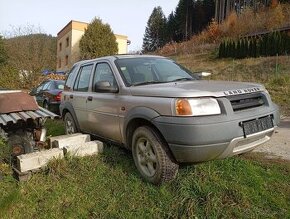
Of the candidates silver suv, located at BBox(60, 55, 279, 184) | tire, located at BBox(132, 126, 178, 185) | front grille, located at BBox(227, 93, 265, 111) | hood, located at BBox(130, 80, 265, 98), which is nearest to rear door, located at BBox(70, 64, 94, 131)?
silver suv, located at BBox(60, 55, 279, 184)

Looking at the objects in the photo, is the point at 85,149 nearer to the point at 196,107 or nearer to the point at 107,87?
the point at 107,87

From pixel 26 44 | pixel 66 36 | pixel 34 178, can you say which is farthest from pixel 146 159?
pixel 66 36

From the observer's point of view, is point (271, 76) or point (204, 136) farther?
point (271, 76)

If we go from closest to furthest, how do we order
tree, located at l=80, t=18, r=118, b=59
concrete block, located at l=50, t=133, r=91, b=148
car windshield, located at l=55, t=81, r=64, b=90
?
concrete block, located at l=50, t=133, r=91, b=148 < car windshield, located at l=55, t=81, r=64, b=90 < tree, located at l=80, t=18, r=118, b=59

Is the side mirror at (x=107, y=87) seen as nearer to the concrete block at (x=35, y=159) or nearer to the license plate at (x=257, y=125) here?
the concrete block at (x=35, y=159)

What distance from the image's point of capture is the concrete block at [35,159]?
4.55m

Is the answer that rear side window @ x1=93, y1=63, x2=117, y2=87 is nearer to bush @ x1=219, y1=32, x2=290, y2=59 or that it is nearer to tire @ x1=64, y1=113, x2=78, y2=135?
tire @ x1=64, y1=113, x2=78, y2=135

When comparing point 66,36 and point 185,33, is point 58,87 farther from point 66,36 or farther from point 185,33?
point 185,33

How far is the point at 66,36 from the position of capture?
45.1 metres

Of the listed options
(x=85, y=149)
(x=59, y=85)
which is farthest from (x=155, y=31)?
(x=85, y=149)

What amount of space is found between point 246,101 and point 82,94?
308 centimetres

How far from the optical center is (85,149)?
515 cm

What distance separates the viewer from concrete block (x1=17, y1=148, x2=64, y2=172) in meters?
4.55

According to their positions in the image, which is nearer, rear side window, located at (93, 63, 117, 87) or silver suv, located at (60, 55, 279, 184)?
silver suv, located at (60, 55, 279, 184)
